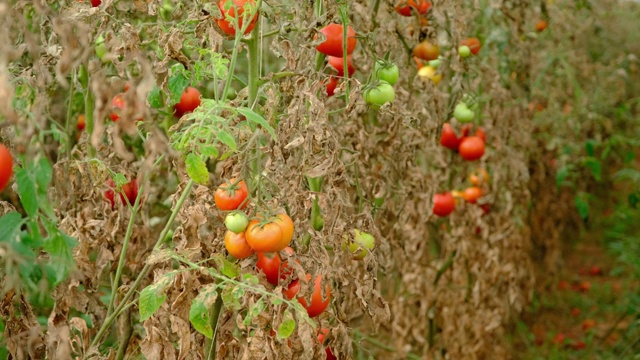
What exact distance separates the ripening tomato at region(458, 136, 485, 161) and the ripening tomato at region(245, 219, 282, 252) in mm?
1204

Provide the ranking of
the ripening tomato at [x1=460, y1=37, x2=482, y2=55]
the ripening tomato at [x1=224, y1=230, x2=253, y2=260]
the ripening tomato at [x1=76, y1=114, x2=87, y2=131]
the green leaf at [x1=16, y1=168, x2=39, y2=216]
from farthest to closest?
the ripening tomato at [x1=460, y1=37, x2=482, y2=55], the ripening tomato at [x1=76, y1=114, x2=87, y2=131], the ripening tomato at [x1=224, y1=230, x2=253, y2=260], the green leaf at [x1=16, y1=168, x2=39, y2=216]

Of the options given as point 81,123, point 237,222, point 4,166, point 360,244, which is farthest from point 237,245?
point 81,123

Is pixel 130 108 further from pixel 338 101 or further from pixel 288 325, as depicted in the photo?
pixel 338 101

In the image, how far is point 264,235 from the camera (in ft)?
3.51

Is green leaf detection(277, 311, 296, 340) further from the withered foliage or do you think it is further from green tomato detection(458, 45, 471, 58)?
green tomato detection(458, 45, 471, 58)

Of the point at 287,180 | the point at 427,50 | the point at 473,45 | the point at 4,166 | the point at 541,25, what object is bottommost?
the point at 541,25

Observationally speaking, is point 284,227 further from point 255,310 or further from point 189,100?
point 189,100

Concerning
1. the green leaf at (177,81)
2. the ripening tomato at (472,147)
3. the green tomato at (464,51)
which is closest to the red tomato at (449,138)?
the ripening tomato at (472,147)

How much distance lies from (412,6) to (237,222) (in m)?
0.85

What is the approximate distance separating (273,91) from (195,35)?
165mm

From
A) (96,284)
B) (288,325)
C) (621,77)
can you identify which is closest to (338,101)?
(96,284)

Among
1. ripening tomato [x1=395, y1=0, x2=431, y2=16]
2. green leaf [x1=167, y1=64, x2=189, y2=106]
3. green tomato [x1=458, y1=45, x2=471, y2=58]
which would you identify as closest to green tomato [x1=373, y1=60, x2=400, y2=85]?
ripening tomato [x1=395, y1=0, x2=431, y2=16]

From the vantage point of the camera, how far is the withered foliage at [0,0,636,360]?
1.13 metres

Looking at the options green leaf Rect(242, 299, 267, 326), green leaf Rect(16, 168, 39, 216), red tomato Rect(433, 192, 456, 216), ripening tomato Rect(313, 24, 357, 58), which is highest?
green leaf Rect(16, 168, 39, 216)
